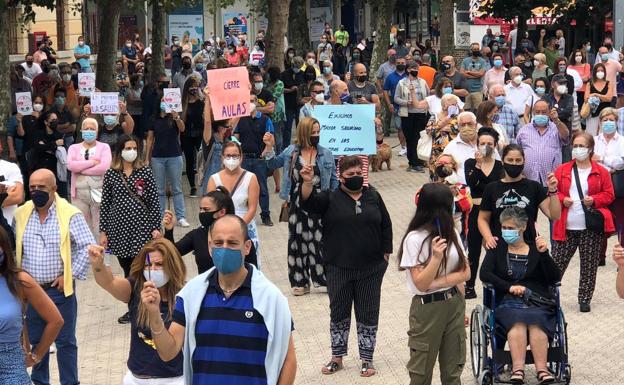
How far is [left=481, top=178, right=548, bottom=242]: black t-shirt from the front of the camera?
1059 centimetres

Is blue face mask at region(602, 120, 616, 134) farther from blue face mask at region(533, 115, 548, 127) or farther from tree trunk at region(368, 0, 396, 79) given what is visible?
tree trunk at region(368, 0, 396, 79)

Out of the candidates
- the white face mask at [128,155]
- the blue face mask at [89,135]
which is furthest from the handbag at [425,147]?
the white face mask at [128,155]

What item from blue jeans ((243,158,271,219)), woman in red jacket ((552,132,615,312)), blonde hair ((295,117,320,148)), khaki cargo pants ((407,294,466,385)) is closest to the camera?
khaki cargo pants ((407,294,466,385))

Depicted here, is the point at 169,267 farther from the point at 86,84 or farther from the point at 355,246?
the point at 86,84

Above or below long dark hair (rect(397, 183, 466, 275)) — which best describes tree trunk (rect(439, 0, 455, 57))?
above

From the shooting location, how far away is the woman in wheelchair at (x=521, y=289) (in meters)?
9.17

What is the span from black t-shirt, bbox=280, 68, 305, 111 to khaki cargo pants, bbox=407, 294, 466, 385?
1535 cm

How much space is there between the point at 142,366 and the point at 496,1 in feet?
115

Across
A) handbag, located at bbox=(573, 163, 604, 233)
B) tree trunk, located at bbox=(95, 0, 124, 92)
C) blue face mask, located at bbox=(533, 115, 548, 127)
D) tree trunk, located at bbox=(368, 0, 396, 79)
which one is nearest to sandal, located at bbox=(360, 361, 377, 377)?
handbag, located at bbox=(573, 163, 604, 233)

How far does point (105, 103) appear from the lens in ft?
53.9

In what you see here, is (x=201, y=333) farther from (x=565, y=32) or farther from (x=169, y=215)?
(x=565, y=32)

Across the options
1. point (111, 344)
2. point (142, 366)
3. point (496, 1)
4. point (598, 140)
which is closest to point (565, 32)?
point (496, 1)

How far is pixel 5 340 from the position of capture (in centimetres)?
704

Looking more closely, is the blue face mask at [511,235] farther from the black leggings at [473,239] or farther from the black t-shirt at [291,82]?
the black t-shirt at [291,82]
